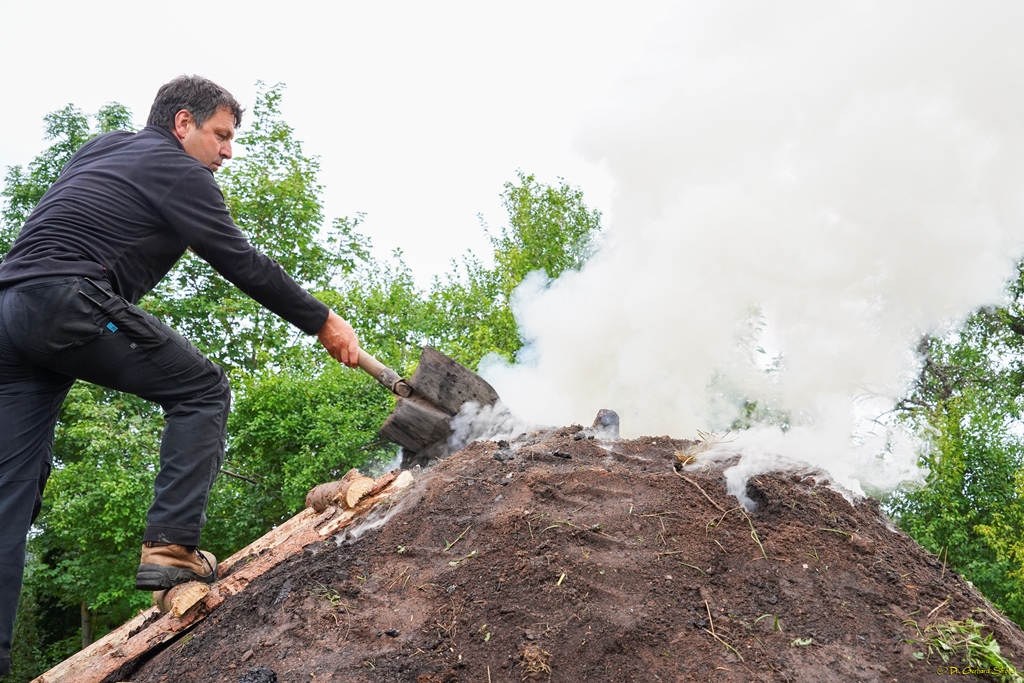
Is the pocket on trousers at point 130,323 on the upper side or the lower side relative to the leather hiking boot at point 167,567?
upper

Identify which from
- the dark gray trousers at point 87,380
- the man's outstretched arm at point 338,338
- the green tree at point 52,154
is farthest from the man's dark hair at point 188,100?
the green tree at point 52,154

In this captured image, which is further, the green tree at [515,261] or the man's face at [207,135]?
the green tree at [515,261]

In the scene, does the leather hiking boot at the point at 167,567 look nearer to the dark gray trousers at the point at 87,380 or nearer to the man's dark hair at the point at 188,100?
the dark gray trousers at the point at 87,380

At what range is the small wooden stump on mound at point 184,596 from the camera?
3.74m

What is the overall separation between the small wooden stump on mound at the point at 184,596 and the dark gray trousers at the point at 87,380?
0.26 meters

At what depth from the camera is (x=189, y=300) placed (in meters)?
16.5

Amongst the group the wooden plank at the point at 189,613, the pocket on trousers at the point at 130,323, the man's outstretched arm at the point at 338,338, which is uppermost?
the man's outstretched arm at the point at 338,338

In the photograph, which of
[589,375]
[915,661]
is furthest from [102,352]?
[589,375]

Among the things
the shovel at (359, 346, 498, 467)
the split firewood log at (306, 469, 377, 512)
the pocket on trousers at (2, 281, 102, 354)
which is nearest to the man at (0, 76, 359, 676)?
the pocket on trousers at (2, 281, 102, 354)

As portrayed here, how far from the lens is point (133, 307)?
343 cm

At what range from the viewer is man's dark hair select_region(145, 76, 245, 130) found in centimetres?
374

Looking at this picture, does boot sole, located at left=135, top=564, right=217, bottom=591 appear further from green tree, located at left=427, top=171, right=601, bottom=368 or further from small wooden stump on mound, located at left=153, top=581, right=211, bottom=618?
green tree, located at left=427, top=171, right=601, bottom=368

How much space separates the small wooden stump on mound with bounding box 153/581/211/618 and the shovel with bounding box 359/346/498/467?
1.46m

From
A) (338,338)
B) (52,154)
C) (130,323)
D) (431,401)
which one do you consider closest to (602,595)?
(338,338)
